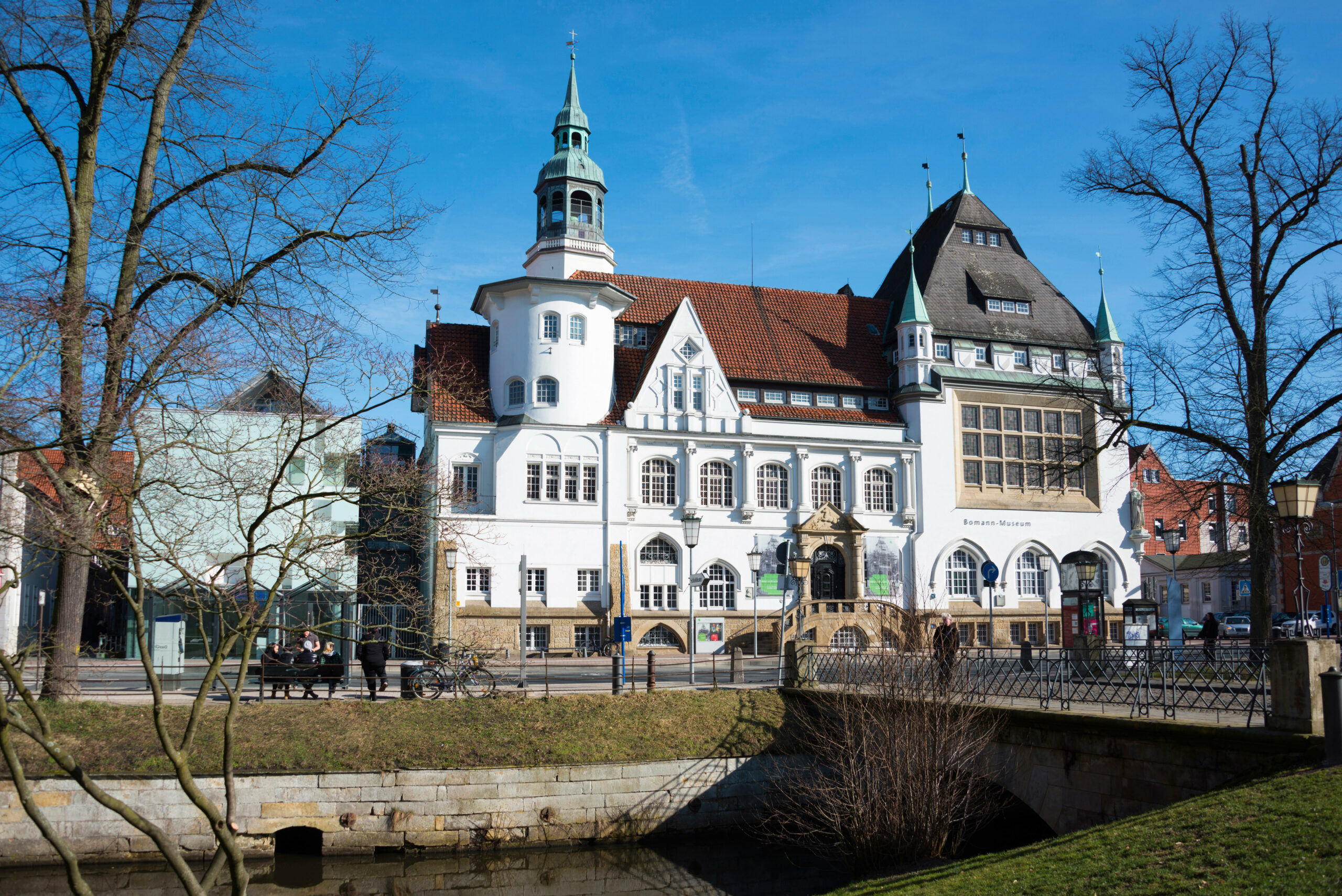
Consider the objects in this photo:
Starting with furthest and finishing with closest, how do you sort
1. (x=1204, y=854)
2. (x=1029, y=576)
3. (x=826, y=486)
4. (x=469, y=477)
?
(x=1029, y=576) < (x=826, y=486) < (x=469, y=477) < (x=1204, y=854)

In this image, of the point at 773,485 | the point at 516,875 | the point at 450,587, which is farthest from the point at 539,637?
the point at 516,875

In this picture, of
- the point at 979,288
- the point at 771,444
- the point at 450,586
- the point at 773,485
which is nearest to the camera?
the point at 450,586

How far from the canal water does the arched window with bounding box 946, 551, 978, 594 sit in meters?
26.0

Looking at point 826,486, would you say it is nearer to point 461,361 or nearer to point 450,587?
point 461,361

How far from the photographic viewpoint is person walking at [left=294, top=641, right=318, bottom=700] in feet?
73.1

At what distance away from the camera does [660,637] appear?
1607 inches

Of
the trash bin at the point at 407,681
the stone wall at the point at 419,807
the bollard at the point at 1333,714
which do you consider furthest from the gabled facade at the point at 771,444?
the bollard at the point at 1333,714

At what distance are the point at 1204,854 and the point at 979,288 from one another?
133 feet

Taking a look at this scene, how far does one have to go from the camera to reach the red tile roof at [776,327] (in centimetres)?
4516

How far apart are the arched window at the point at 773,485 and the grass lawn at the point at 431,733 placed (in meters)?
19.4

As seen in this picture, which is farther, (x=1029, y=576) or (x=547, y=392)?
(x=1029, y=576)

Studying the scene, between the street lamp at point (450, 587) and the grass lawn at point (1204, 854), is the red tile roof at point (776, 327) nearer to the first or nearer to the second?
the street lamp at point (450, 587)

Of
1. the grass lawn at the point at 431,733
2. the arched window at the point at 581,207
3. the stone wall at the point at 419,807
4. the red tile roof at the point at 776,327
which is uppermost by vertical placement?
the arched window at the point at 581,207

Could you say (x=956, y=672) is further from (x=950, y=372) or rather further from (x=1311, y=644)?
(x=950, y=372)
